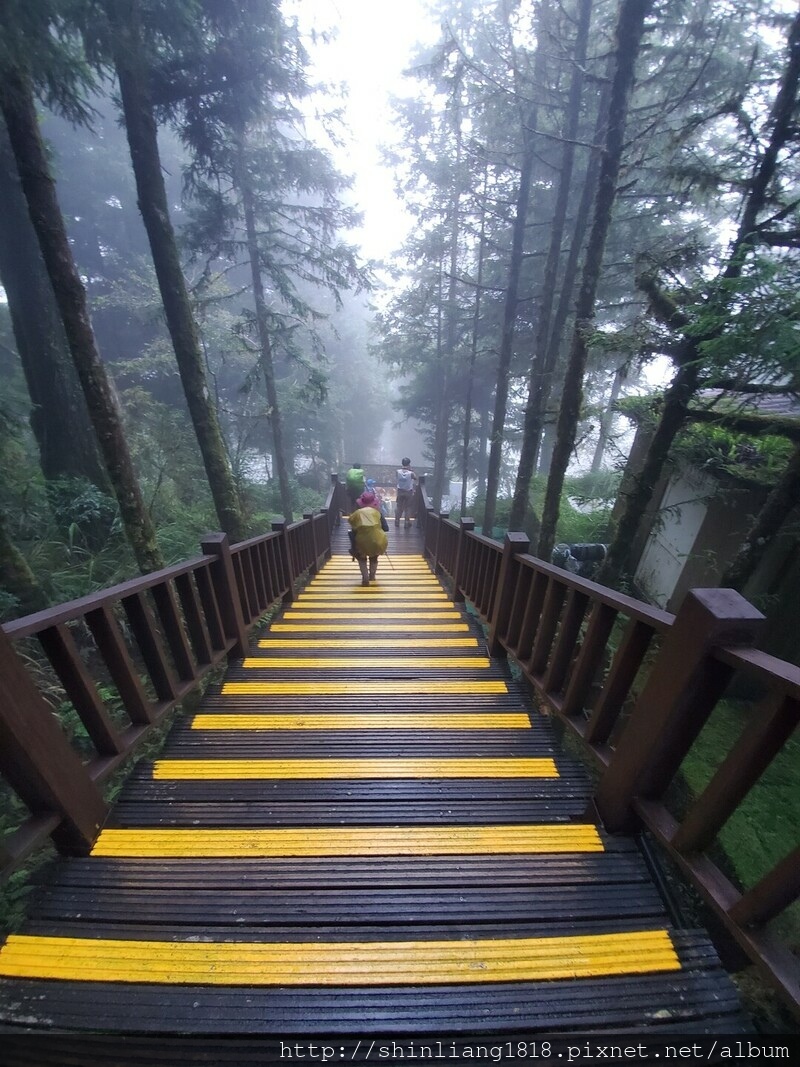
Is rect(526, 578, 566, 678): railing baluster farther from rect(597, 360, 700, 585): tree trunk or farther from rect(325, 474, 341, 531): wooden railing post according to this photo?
rect(325, 474, 341, 531): wooden railing post

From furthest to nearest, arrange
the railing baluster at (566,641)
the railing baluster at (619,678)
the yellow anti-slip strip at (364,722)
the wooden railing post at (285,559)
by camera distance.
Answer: the wooden railing post at (285,559), the yellow anti-slip strip at (364,722), the railing baluster at (566,641), the railing baluster at (619,678)

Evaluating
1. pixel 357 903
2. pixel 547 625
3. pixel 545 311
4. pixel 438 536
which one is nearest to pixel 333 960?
pixel 357 903

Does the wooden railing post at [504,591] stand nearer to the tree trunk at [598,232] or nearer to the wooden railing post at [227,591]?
the wooden railing post at [227,591]

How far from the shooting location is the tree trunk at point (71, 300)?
3.05 metres

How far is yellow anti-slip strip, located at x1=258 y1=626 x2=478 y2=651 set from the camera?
3.50 m

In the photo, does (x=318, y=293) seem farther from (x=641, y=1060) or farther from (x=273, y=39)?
(x=641, y=1060)

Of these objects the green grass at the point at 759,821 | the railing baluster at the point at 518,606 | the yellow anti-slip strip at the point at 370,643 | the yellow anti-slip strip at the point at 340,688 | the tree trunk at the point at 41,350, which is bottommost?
the green grass at the point at 759,821

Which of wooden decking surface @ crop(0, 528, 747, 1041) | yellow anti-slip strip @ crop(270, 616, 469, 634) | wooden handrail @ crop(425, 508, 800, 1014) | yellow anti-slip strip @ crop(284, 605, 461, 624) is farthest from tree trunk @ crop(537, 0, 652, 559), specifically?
wooden decking surface @ crop(0, 528, 747, 1041)

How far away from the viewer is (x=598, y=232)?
15.1ft

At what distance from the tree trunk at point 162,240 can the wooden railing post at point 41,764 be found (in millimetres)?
3139

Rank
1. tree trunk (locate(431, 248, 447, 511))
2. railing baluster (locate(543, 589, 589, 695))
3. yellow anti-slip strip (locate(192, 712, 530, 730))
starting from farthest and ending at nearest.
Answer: tree trunk (locate(431, 248, 447, 511)) → yellow anti-slip strip (locate(192, 712, 530, 730)) → railing baluster (locate(543, 589, 589, 695))

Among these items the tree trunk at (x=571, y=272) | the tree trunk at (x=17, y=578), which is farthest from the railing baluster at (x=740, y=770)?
the tree trunk at (x=571, y=272)

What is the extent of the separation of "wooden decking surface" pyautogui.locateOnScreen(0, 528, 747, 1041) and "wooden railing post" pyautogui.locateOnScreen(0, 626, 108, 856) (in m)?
0.13

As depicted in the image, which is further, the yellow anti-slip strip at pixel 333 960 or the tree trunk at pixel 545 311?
the tree trunk at pixel 545 311
